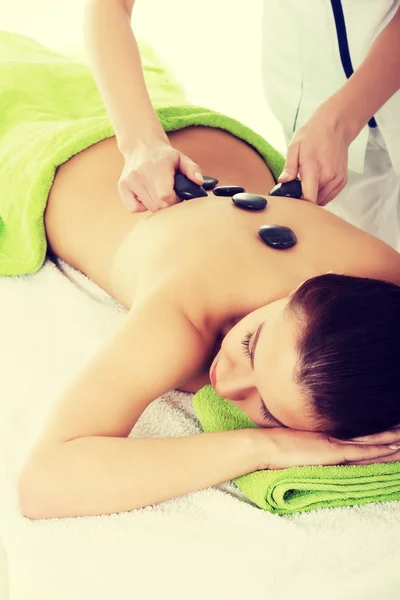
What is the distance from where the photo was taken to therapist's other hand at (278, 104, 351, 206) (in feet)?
3.82

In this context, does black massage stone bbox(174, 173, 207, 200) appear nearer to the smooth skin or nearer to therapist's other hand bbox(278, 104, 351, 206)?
the smooth skin

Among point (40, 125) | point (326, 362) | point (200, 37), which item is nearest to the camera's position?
point (326, 362)

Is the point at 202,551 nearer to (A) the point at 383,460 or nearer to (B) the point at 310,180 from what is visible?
(A) the point at 383,460

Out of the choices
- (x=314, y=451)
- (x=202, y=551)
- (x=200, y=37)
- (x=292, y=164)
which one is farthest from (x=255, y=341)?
(x=200, y=37)

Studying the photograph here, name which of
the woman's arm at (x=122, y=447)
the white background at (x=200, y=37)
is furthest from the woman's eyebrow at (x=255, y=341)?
the white background at (x=200, y=37)

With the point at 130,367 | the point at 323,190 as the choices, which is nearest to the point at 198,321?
the point at 130,367

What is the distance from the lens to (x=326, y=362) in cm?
82

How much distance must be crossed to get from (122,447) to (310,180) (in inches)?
23.2

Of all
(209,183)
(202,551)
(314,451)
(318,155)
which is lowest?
(202,551)

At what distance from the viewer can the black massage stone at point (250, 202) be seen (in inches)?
45.2

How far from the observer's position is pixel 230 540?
85 centimetres

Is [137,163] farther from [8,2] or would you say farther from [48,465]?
[8,2]

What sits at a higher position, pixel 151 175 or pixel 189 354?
pixel 151 175

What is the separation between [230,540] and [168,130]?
0.85m
